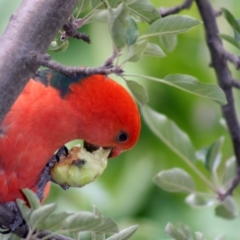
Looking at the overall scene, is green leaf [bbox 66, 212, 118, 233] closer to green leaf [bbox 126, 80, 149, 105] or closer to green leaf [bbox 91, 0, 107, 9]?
green leaf [bbox 126, 80, 149, 105]

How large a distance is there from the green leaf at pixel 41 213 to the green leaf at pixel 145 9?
1.74 feet

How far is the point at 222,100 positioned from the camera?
127 cm

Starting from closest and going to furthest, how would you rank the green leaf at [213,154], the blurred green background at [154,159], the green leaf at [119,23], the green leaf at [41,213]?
the green leaf at [41,213] → the green leaf at [119,23] → the green leaf at [213,154] → the blurred green background at [154,159]

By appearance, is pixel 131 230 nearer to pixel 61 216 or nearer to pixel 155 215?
pixel 61 216

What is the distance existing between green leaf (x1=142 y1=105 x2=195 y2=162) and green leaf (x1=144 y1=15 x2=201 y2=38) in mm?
528

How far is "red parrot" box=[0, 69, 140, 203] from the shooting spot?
144cm

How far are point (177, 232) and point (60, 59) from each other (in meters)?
1.96

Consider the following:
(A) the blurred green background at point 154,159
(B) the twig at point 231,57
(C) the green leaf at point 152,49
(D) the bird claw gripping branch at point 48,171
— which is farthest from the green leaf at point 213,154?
(A) the blurred green background at point 154,159

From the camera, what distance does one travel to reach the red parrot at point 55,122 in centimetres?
144

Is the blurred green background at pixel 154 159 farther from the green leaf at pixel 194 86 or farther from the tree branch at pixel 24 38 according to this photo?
the tree branch at pixel 24 38

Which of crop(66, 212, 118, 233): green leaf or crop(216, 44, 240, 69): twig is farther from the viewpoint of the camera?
crop(216, 44, 240, 69): twig

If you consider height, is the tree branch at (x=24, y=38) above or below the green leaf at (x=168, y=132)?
above

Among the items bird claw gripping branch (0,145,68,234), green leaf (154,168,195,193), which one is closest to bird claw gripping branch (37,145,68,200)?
bird claw gripping branch (0,145,68,234)

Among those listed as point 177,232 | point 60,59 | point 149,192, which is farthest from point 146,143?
point 177,232
